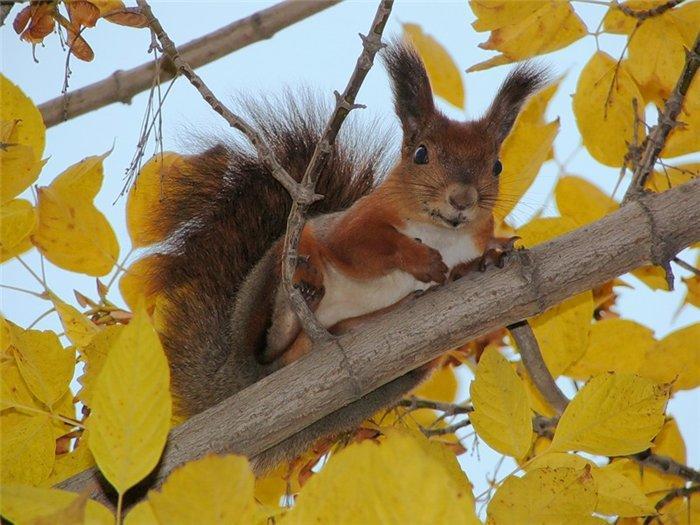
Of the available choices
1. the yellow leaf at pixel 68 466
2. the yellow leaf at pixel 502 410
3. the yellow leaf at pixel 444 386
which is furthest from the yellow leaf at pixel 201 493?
the yellow leaf at pixel 444 386

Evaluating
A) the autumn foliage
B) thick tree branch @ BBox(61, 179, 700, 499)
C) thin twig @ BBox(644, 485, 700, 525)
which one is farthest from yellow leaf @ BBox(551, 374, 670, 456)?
thin twig @ BBox(644, 485, 700, 525)

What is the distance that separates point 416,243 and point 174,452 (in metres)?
0.76

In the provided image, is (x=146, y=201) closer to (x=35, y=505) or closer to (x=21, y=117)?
(x=21, y=117)

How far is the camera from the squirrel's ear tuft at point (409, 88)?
2.25 metres

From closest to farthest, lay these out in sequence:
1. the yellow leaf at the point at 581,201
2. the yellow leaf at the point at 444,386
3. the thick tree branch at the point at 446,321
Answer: the thick tree branch at the point at 446,321
the yellow leaf at the point at 581,201
the yellow leaf at the point at 444,386

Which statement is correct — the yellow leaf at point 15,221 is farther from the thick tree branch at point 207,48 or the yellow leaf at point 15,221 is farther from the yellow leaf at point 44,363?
the thick tree branch at point 207,48

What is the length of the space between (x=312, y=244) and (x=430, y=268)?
303mm

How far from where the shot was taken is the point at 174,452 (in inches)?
65.0

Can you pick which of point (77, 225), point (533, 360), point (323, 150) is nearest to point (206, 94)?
point (323, 150)

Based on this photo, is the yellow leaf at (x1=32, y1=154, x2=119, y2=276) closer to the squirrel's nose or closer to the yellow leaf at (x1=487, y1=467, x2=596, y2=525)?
the squirrel's nose

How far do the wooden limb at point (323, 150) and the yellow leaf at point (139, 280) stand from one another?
1.63 feet

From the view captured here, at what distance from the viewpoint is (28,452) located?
1367 mm

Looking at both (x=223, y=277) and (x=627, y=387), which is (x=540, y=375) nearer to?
(x=627, y=387)

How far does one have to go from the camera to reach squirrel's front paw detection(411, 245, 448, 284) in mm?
2037
